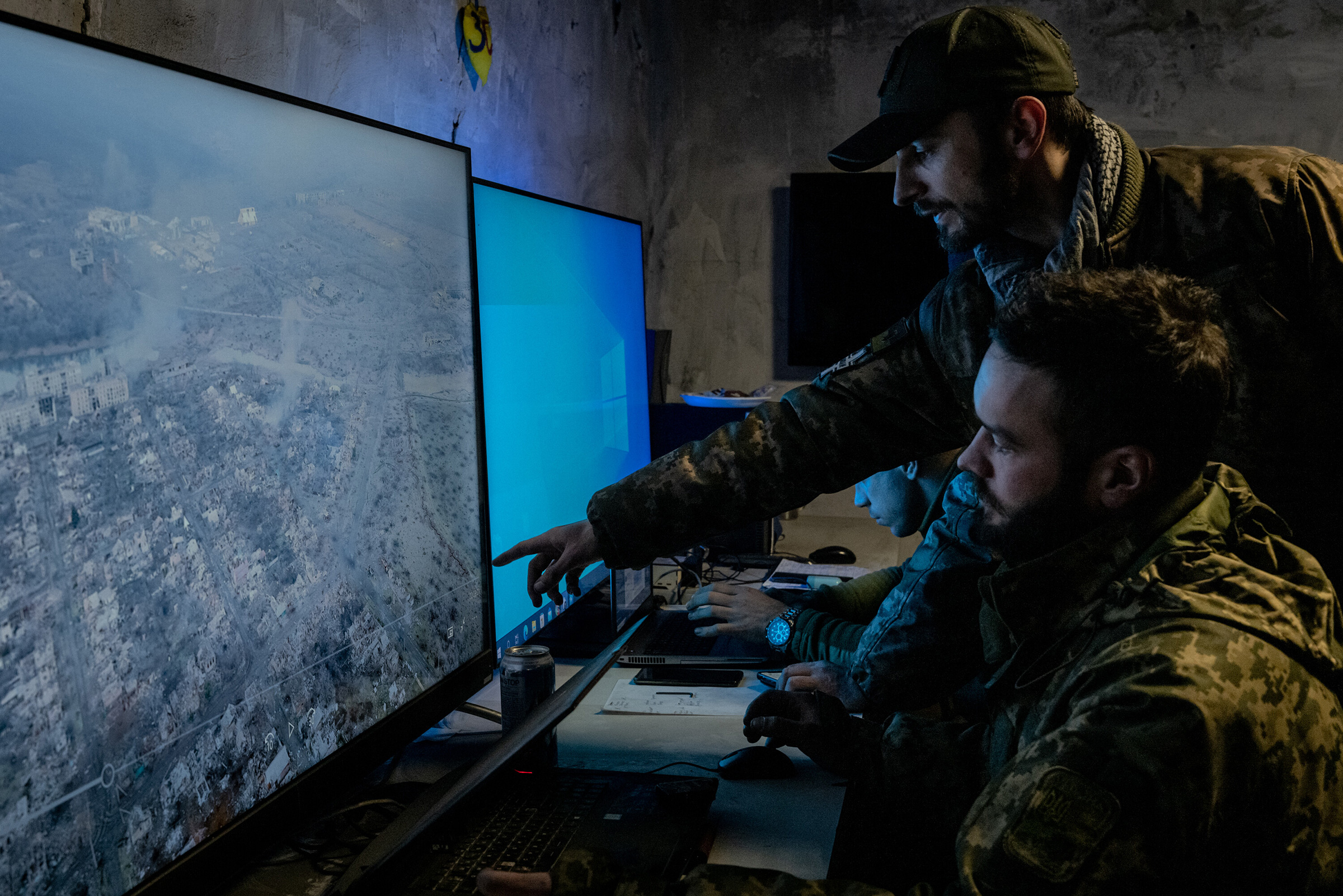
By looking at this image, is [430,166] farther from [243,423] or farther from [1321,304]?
[1321,304]

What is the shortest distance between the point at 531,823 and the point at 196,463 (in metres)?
0.51

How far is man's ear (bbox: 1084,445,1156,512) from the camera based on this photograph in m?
0.88

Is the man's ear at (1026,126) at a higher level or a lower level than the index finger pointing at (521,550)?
higher

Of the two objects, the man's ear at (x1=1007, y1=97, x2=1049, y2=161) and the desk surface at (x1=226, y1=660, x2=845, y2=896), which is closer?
the desk surface at (x1=226, y1=660, x2=845, y2=896)

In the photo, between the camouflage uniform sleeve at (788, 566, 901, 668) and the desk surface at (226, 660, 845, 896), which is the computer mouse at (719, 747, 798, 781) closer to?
the desk surface at (226, 660, 845, 896)

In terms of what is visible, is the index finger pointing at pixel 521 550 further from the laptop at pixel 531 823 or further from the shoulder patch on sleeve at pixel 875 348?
the shoulder patch on sleeve at pixel 875 348

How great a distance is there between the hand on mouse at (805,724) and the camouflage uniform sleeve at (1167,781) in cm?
37

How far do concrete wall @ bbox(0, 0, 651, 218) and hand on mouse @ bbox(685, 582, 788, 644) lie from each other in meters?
0.85

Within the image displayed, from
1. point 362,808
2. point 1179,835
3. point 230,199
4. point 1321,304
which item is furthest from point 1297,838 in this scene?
point 230,199

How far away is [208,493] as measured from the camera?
0.74 m

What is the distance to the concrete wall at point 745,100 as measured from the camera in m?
2.21

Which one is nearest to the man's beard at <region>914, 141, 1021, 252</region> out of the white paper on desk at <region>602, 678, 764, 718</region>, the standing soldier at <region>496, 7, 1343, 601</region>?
the standing soldier at <region>496, 7, 1343, 601</region>

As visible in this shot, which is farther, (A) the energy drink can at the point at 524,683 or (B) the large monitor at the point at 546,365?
(B) the large monitor at the point at 546,365

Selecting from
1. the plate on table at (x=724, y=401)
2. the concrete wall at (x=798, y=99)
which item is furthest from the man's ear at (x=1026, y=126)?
the concrete wall at (x=798, y=99)
